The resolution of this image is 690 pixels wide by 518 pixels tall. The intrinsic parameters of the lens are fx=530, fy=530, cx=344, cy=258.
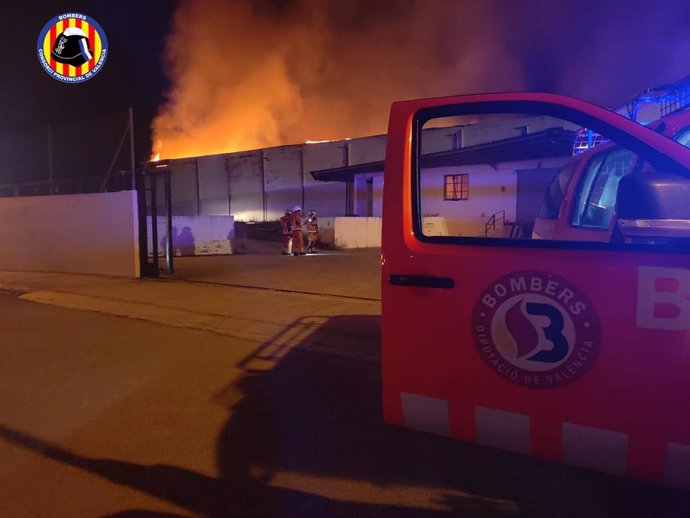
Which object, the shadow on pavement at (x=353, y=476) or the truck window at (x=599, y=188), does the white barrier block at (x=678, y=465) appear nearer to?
the shadow on pavement at (x=353, y=476)

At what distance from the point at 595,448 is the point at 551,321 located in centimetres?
54

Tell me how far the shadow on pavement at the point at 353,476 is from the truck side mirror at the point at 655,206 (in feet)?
4.54

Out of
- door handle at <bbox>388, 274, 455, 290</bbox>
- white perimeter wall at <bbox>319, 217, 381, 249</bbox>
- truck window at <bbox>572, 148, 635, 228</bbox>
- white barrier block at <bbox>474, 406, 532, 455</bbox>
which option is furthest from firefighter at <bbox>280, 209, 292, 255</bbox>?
white barrier block at <bbox>474, 406, 532, 455</bbox>

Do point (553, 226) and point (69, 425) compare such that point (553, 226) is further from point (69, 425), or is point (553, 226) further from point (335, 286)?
point (335, 286)

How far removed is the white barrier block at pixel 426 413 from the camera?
7.91 ft

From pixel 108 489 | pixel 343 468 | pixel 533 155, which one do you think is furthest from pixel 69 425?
pixel 533 155

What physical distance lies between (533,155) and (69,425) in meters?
19.6

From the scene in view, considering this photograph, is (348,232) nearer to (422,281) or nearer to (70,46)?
(70,46)

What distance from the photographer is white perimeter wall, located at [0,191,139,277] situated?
11.4 meters

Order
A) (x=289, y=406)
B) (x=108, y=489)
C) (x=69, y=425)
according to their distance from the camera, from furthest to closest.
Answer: (x=289, y=406), (x=69, y=425), (x=108, y=489)

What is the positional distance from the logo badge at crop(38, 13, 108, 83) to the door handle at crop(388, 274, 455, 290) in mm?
19490

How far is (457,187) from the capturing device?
21234 mm

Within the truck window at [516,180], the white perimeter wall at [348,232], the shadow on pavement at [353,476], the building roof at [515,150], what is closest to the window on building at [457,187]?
the truck window at [516,180]

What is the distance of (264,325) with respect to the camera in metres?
6.52
